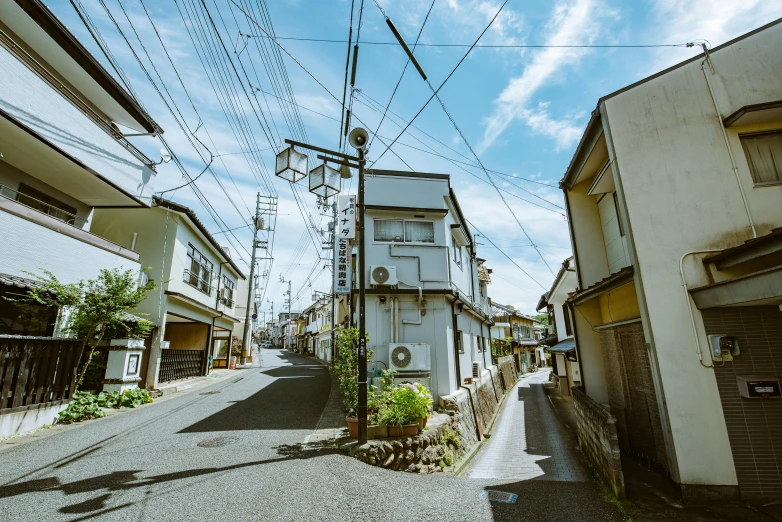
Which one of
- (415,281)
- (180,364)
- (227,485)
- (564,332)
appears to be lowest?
(227,485)

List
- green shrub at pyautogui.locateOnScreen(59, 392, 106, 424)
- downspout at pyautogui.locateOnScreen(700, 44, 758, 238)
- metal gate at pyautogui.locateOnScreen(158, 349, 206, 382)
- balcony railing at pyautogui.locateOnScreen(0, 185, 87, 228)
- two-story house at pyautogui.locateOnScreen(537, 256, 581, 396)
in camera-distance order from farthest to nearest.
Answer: two-story house at pyautogui.locateOnScreen(537, 256, 581, 396)
metal gate at pyautogui.locateOnScreen(158, 349, 206, 382)
balcony railing at pyautogui.locateOnScreen(0, 185, 87, 228)
green shrub at pyautogui.locateOnScreen(59, 392, 106, 424)
downspout at pyautogui.locateOnScreen(700, 44, 758, 238)

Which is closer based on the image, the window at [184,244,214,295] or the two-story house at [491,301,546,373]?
the window at [184,244,214,295]

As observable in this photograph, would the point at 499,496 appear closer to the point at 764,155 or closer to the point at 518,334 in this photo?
the point at 764,155

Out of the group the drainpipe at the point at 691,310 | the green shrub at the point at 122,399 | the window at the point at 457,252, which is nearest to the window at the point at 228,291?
the green shrub at the point at 122,399

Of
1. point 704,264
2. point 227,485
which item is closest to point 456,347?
point 704,264

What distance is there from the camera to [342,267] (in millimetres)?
14281

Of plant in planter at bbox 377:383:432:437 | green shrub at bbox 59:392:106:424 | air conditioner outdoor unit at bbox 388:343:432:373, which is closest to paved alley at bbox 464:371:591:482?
plant in planter at bbox 377:383:432:437

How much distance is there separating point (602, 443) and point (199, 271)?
63.0 ft

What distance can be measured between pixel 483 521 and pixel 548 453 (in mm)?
6749

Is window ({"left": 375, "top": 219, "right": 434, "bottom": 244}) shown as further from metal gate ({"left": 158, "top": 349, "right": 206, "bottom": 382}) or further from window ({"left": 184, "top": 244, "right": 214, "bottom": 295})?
metal gate ({"left": 158, "top": 349, "right": 206, "bottom": 382})

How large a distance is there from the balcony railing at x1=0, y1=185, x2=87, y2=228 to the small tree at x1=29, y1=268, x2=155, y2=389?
2.27 m

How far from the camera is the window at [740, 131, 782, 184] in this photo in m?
6.41

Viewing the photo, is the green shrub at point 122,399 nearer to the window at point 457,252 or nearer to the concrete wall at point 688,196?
the window at point 457,252

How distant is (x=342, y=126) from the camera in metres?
9.48
